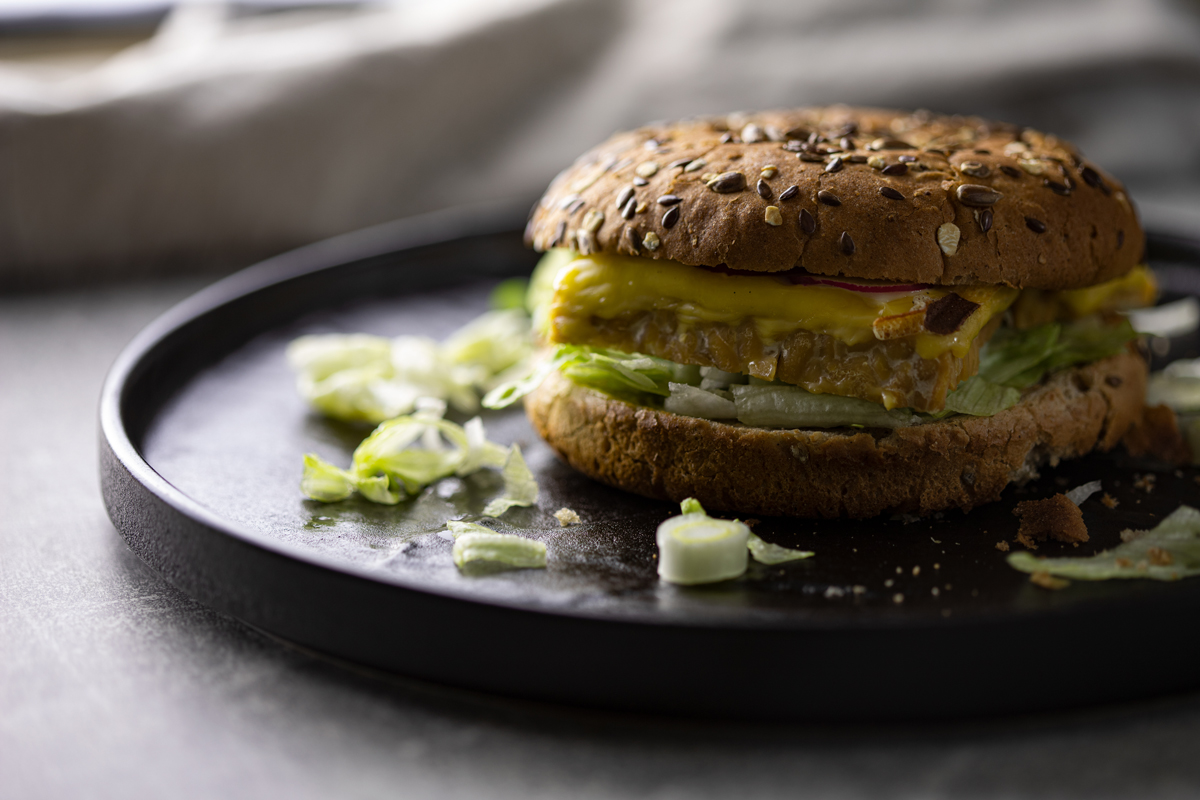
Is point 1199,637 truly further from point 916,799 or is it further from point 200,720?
point 200,720

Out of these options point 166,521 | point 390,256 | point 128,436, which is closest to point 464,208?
point 390,256

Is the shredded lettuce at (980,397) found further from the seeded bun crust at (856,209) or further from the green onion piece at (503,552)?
the green onion piece at (503,552)

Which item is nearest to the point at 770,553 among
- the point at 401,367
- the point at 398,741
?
the point at 398,741

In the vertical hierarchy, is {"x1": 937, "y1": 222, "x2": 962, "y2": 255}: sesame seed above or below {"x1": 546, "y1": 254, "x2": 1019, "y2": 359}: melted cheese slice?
above

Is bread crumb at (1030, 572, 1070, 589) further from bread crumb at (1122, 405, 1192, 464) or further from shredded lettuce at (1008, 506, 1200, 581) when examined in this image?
bread crumb at (1122, 405, 1192, 464)

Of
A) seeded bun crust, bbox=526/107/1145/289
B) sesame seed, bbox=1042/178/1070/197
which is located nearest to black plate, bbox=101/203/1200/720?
seeded bun crust, bbox=526/107/1145/289

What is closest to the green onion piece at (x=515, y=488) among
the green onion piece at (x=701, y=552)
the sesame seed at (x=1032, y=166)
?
the green onion piece at (x=701, y=552)
